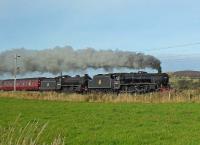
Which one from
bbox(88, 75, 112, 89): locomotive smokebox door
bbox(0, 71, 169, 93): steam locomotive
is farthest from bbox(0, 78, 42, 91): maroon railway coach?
bbox(88, 75, 112, 89): locomotive smokebox door

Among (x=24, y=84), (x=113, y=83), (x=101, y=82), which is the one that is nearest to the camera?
(x=113, y=83)

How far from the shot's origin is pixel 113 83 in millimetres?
53781

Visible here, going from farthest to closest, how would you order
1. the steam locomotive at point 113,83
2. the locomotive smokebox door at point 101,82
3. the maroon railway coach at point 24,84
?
the maroon railway coach at point 24,84, the locomotive smokebox door at point 101,82, the steam locomotive at point 113,83

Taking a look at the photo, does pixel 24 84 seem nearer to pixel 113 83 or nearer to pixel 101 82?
pixel 101 82

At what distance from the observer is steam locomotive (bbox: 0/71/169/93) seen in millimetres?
52000

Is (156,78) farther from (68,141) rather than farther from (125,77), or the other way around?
(68,141)

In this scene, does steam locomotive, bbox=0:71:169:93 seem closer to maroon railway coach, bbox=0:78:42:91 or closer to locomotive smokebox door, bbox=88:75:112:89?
locomotive smokebox door, bbox=88:75:112:89

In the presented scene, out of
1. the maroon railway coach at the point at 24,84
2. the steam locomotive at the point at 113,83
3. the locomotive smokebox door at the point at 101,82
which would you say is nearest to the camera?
the steam locomotive at the point at 113,83

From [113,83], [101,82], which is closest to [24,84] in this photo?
[101,82]

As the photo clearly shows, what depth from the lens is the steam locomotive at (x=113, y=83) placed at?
52.0 m

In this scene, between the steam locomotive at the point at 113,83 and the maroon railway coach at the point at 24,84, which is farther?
the maroon railway coach at the point at 24,84

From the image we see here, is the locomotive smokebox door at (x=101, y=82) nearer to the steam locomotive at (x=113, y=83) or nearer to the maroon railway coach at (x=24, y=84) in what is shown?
the steam locomotive at (x=113, y=83)

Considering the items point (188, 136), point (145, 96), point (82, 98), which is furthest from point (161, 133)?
point (82, 98)

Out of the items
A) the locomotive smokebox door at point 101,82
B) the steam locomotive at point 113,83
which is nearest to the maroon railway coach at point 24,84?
the steam locomotive at point 113,83
